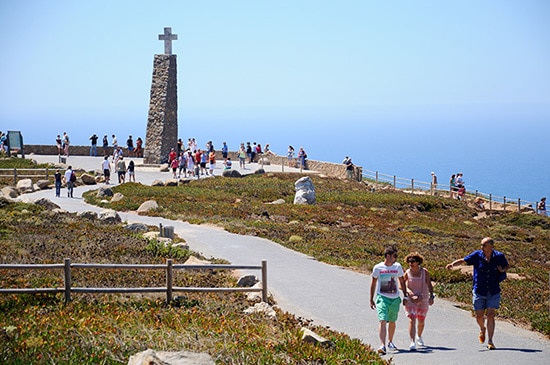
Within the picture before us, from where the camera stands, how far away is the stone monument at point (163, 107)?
56000 mm

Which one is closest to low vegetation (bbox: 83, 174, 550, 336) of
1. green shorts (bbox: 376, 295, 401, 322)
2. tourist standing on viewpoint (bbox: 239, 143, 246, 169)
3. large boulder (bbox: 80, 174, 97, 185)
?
green shorts (bbox: 376, 295, 401, 322)

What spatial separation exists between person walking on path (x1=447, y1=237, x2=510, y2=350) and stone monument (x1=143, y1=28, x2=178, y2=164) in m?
44.0

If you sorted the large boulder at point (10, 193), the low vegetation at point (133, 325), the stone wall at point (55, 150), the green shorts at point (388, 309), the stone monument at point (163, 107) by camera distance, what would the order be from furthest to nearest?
the stone wall at point (55, 150), the stone monument at point (163, 107), the large boulder at point (10, 193), the green shorts at point (388, 309), the low vegetation at point (133, 325)

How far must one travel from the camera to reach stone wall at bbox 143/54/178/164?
184 feet

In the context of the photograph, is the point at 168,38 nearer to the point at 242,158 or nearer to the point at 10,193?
the point at 242,158

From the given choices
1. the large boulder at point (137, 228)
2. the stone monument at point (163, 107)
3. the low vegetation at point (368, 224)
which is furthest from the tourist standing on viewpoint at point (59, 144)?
the large boulder at point (137, 228)

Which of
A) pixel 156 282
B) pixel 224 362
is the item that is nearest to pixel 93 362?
pixel 224 362

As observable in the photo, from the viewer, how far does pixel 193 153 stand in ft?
182

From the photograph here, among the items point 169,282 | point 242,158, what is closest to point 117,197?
point 242,158

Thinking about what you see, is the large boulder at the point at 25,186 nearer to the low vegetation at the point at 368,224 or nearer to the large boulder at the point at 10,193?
the large boulder at the point at 10,193

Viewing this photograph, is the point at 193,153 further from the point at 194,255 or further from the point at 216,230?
the point at 194,255

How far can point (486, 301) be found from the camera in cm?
1413

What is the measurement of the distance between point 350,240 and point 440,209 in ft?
62.2

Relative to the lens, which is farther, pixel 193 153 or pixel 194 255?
pixel 193 153
